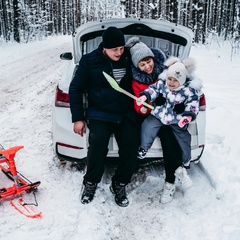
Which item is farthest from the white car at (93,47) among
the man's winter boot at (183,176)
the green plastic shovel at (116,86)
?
the green plastic shovel at (116,86)

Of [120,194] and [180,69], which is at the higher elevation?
[180,69]

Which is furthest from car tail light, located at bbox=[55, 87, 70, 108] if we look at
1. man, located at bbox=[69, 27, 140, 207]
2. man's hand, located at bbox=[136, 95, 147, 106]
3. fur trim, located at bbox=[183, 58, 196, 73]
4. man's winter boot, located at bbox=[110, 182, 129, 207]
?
fur trim, located at bbox=[183, 58, 196, 73]

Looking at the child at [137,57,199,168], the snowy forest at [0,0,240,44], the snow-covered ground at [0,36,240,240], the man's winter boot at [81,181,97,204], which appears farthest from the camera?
the snowy forest at [0,0,240,44]

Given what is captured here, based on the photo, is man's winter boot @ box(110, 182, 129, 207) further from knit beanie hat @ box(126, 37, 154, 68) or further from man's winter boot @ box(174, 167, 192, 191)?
knit beanie hat @ box(126, 37, 154, 68)

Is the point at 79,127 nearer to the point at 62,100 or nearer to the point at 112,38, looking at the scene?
the point at 62,100

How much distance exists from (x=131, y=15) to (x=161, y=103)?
153ft

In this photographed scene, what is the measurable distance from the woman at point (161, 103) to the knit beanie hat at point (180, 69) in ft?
0.73

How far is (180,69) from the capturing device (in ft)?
10.2

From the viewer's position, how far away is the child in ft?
10.3

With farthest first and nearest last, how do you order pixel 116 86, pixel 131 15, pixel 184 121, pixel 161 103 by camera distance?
1. pixel 131 15
2. pixel 161 103
3. pixel 116 86
4. pixel 184 121

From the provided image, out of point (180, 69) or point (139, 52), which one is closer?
point (180, 69)

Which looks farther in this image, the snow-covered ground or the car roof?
the car roof

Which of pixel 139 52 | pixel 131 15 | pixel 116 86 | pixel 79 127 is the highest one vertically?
pixel 139 52

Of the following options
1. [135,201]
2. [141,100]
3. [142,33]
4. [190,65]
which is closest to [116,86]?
[141,100]
